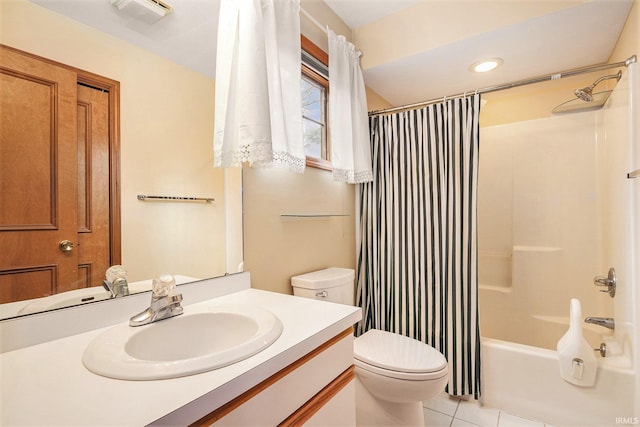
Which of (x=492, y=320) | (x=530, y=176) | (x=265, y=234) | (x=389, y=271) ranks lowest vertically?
(x=492, y=320)

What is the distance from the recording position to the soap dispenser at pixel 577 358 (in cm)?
144

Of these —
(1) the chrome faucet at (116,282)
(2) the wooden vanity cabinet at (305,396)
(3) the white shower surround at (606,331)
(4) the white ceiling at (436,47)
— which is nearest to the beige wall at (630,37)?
(4) the white ceiling at (436,47)

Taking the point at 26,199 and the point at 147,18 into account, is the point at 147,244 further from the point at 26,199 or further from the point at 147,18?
the point at 147,18

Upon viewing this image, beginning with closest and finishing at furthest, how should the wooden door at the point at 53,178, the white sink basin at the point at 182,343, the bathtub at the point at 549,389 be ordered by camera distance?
the white sink basin at the point at 182,343
the wooden door at the point at 53,178
the bathtub at the point at 549,389

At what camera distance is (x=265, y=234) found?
1.39m

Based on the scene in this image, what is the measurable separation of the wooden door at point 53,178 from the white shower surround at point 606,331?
1981 mm

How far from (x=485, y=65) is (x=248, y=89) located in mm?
1725

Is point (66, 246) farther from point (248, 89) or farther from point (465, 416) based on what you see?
point (465, 416)

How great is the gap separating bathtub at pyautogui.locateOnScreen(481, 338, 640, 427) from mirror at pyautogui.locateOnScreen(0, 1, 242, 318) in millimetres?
1607

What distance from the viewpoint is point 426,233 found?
186 cm

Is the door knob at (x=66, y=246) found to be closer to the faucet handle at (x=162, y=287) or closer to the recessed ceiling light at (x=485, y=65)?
the faucet handle at (x=162, y=287)

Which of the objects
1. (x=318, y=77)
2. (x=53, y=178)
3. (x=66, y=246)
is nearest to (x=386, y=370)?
(x=66, y=246)

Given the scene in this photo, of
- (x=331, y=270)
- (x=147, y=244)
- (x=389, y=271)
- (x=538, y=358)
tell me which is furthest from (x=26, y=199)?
(x=538, y=358)

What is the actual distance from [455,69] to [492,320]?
1975mm
